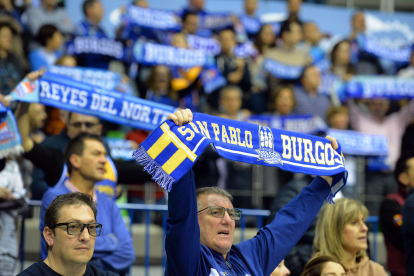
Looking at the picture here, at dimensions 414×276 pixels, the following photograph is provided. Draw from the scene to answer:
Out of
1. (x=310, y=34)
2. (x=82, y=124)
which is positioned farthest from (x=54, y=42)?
(x=310, y=34)

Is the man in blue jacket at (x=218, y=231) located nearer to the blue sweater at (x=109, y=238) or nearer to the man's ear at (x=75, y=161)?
the blue sweater at (x=109, y=238)

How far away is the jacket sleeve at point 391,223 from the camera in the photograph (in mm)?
5680

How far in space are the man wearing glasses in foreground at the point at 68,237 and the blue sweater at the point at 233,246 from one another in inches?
22.5

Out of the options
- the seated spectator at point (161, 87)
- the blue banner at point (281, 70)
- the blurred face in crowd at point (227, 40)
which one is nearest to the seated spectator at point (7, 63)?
the seated spectator at point (161, 87)

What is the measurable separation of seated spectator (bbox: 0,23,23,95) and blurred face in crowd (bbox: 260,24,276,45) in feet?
14.9

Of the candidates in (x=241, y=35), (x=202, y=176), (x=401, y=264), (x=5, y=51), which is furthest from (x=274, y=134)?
(x=241, y=35)

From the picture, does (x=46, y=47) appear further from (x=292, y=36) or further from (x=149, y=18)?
(x=292, y=36)

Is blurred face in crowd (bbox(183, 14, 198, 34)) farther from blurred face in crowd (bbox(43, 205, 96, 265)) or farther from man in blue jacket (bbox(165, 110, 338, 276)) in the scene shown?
blurred face in crowd (bbox(43, 205, 96, 265))

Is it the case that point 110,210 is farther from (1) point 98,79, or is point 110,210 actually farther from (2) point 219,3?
(2) point 219,3

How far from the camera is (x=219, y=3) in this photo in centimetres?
1305

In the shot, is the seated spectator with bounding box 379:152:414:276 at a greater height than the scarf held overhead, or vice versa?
the scarf held overhead

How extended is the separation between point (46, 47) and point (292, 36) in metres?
4.17

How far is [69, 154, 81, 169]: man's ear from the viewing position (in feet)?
16.6

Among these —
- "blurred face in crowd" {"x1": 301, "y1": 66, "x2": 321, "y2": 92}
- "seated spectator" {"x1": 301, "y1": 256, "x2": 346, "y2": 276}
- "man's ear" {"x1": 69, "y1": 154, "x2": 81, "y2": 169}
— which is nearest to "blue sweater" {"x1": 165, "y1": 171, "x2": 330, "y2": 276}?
"seated spectator" {"x1": 301, "y1": 256, "x2": 346, "y2": 276}
